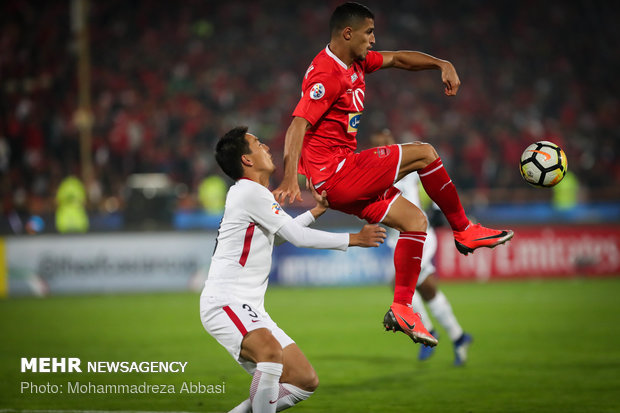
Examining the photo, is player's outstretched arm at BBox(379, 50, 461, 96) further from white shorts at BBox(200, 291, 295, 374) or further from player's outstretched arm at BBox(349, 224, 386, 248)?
white shorts at BBox(200, 291, 295, 374)

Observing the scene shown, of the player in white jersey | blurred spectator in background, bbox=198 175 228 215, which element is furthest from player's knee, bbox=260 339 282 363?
blurred spectator in background, bbox=198 175 228 215

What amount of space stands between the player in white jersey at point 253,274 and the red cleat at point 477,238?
2.88 ft

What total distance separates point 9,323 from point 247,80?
1453 cm

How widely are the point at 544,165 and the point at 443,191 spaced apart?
806mm

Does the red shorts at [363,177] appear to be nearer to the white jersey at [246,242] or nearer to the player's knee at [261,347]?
the white jersey at [246,242]

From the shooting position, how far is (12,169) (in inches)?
804

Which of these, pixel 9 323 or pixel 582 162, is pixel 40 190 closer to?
pixel 9 323

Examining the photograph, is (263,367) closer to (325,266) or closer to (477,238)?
(477,238)

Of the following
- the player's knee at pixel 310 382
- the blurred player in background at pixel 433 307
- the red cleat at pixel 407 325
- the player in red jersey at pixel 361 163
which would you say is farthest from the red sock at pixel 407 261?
the blurred player in background at pixel 433 307

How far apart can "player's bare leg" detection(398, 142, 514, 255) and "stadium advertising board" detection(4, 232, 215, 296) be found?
35.3ft

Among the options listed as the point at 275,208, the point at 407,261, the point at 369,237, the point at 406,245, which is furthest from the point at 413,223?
the point at 275,208

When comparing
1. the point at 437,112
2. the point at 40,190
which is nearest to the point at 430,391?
the point at 40,190

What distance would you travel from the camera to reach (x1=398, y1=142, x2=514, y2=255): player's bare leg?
559 centimetres

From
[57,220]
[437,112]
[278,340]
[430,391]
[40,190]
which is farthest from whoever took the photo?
[437,112]
